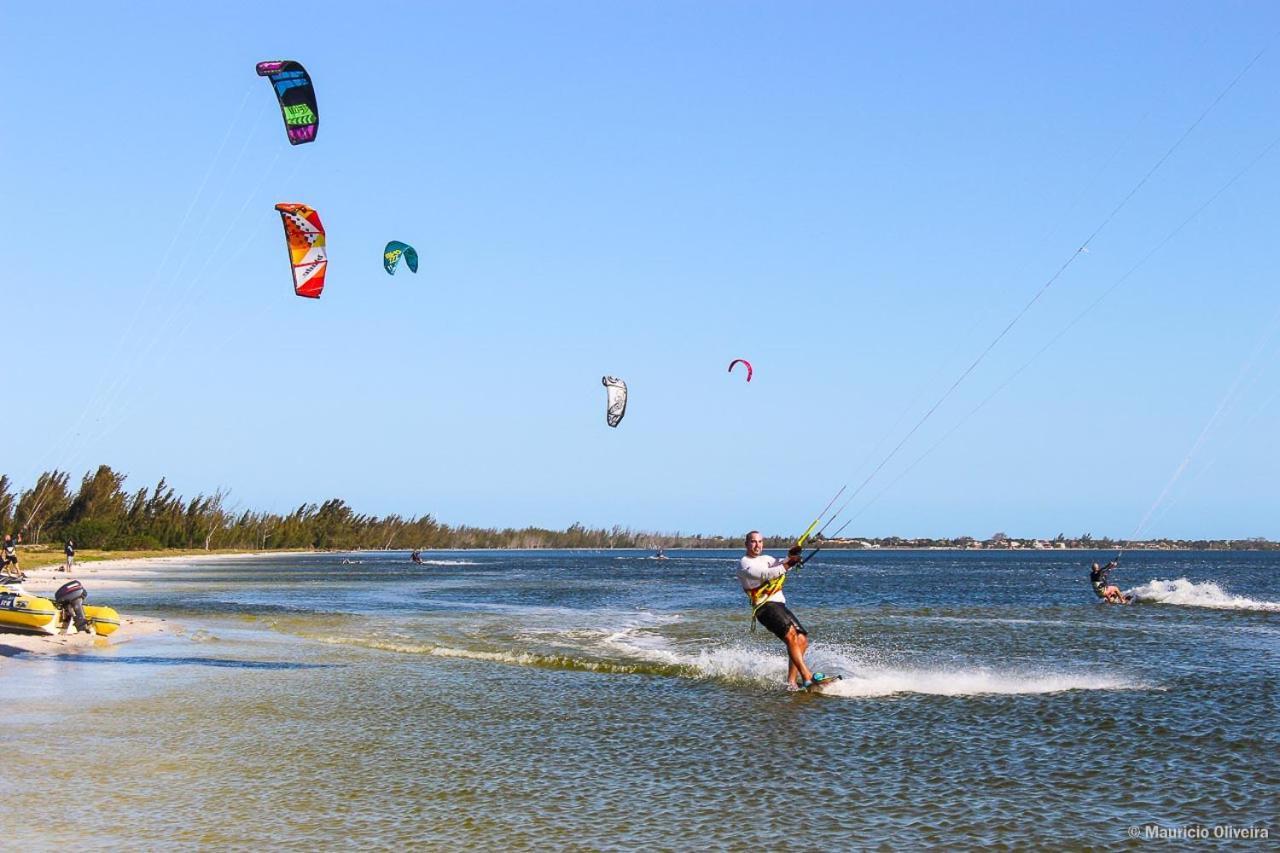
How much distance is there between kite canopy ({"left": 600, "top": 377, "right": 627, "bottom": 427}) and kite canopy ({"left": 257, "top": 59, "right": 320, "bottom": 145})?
11019 millimetres

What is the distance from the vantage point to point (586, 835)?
6.85 meters

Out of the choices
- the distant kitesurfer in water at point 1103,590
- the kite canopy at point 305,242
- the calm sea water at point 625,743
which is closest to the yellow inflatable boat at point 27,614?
the calm sea water at point 625,743

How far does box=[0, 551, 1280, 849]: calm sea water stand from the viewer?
709cm

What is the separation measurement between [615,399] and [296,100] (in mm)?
11977

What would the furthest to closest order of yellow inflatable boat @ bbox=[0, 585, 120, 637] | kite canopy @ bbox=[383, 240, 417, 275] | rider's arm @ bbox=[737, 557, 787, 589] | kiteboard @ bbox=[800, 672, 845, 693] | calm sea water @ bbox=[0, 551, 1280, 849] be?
kite canopy @ bbox=[383, 240, 417, 275] < yellow inflatable boat @ bbox=[0, 585, 120, 637] < kiteboard @ bbox=[800, 672, 845, 693] < rider's arm @ bbox=[737, 557, 787, 589] < calm sea water @ bbox=[0, 551, 1280, 849]

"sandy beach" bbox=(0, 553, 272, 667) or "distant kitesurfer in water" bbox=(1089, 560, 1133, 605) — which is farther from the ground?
"distant kitesurfer in water" bbox=(1089, 560, 1133, 605)

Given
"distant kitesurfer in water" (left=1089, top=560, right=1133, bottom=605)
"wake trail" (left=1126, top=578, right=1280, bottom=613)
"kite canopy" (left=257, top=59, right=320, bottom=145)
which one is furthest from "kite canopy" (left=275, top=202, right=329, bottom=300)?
"wake trail" (left=1126, top=578, right=1280, bottom=613)

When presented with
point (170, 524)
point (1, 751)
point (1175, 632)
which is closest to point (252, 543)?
point (170, 524)

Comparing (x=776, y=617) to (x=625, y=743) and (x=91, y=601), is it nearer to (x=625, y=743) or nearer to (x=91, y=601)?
(x=625, y=743)

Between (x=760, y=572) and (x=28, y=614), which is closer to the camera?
(x=760, y=572)

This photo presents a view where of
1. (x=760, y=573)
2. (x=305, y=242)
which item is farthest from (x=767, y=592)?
(x=305, y=242)

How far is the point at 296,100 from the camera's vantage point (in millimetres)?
20656

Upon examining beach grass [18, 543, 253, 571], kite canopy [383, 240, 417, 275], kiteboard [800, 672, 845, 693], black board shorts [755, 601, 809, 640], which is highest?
kite canopy [383, 240, 417, 275]

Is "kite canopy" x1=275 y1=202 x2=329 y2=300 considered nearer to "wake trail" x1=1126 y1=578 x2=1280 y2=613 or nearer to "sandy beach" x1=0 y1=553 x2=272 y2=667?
"sandy beach" x1=0 y1=553 x2=272 y2=667
